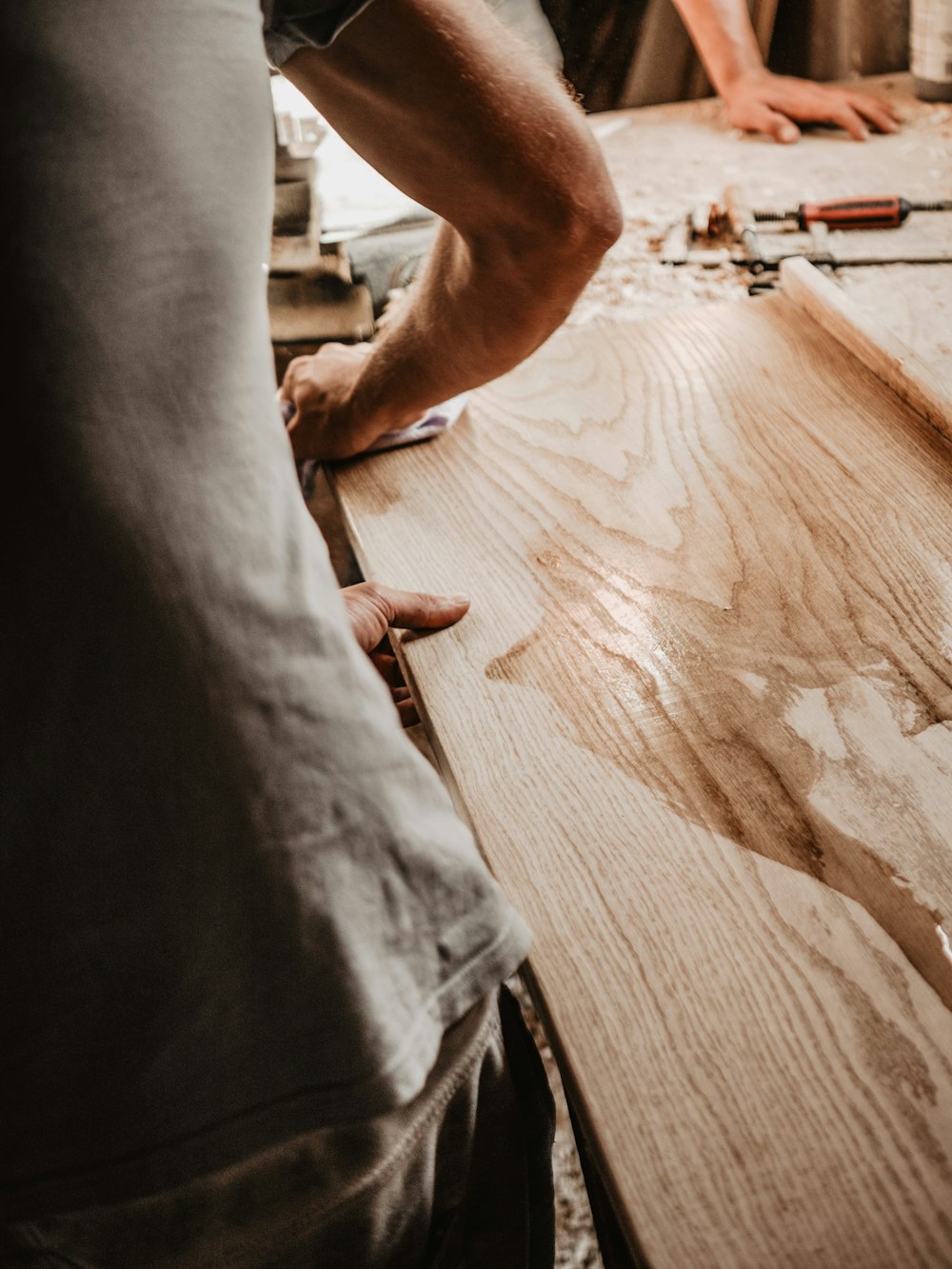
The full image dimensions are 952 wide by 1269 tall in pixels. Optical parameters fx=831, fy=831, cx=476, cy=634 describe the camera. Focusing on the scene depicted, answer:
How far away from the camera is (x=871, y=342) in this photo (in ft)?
3.91

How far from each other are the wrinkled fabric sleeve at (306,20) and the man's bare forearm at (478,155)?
0.10 m

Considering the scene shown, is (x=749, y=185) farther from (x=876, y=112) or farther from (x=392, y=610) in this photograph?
(x=392, y=610)

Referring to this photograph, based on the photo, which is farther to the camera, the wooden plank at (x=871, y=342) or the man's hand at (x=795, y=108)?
the man's hand at (x=795, y=108)

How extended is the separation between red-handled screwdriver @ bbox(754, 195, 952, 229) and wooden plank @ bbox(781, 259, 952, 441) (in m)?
0.31

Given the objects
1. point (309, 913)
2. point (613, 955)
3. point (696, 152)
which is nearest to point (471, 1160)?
point (613, 955)

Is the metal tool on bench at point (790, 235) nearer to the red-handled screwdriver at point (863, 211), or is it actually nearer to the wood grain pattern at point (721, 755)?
the red-handled screwdriver at point (863, 211)

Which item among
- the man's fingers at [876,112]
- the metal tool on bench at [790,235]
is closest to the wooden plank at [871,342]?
the metal tool on bench at [790,235]

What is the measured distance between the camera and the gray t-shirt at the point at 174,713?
0.40 metres

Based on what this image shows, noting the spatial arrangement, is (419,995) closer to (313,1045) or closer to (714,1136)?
(313,1045)

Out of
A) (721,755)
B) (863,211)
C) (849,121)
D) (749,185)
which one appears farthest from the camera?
(849,121)

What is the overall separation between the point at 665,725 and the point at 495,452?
0.53m

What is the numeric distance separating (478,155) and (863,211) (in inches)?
46.7

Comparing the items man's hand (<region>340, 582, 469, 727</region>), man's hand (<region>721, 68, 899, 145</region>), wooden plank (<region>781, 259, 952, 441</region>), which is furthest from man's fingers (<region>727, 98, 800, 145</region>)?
man's hand (<region>340, 582, 469, 727</region>)

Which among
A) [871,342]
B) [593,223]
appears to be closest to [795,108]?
[871,342]
